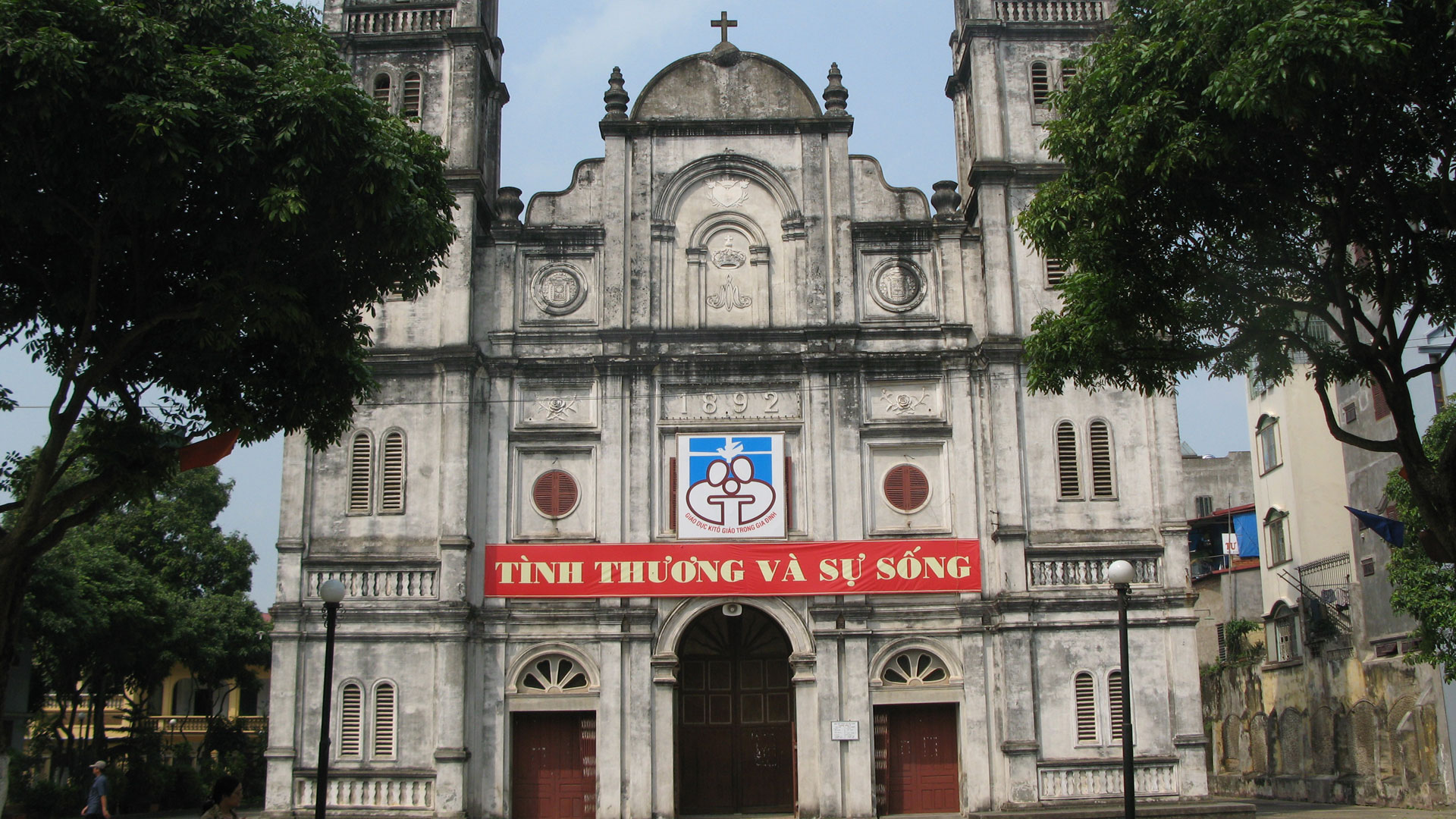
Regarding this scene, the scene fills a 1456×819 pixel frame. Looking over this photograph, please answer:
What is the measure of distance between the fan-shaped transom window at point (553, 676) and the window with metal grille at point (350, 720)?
2893mm

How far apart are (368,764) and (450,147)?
11.9 m

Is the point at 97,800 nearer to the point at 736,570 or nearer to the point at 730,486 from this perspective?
the point at 736,570

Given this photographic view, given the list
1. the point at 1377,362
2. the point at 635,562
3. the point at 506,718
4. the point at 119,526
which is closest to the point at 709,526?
the point at 635,562

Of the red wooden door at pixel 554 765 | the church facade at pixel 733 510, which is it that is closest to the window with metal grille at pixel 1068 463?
the church facade at pixel 733 510

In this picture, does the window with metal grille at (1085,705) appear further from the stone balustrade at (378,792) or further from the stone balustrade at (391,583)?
the stone balustrade at (391,583)

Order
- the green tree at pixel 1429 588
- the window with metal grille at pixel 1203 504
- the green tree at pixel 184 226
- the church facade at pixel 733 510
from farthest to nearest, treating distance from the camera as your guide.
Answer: the window with metal grille at pixel 1203 504, the church facade at pixel 733 510, the green tree at pixel 1429 588, the green tree at pixel 184 226

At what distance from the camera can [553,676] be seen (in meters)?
24.2

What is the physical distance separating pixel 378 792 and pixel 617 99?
14.1m

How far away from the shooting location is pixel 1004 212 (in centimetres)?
2556

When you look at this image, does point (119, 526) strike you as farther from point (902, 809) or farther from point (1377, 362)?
point (1377, 362)

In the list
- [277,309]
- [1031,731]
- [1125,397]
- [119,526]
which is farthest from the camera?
[119,526]

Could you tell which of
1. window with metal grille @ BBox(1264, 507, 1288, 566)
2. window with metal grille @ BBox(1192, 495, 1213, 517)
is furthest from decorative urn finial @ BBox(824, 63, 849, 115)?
window with metal grille @ BBox(1192, 495, 1213, 517)

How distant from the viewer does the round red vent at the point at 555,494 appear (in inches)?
978

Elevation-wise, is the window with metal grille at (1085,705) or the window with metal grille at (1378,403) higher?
the window with metal grille at (1378,403)
